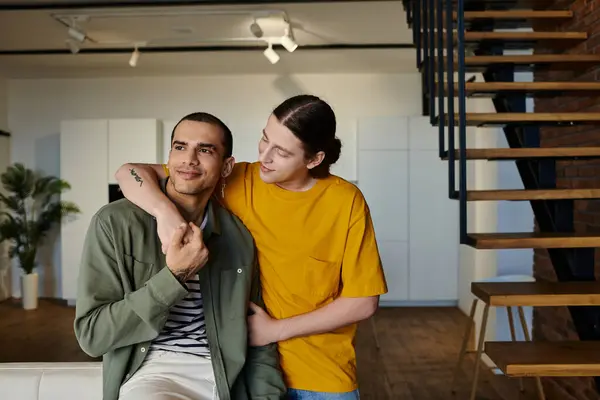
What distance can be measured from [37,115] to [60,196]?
3.83 feet

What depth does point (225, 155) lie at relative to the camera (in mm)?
1639

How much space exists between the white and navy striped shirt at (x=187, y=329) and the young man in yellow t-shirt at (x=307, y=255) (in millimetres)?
133

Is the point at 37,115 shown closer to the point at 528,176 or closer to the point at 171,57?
the point at 171,57

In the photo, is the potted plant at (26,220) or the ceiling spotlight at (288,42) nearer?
the ceiling spotlight at (288,42)

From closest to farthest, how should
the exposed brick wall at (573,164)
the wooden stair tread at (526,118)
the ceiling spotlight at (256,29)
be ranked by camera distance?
the wooden stair tread at (526,118) < the exposed brick wall at (573,164) < the ceiling spotlight at (256,29)

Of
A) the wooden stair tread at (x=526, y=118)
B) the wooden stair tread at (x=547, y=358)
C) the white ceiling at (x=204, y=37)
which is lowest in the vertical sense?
the wooden stair tread at (x=547, y=358)

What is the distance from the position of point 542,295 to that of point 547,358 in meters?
0.24

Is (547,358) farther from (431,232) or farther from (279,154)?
(431,232)

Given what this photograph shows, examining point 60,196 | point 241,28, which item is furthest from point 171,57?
point 60,196

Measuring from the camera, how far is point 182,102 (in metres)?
7.65

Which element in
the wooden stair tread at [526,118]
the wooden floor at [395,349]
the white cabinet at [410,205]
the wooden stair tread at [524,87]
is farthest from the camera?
the white cabinet at [410,205]

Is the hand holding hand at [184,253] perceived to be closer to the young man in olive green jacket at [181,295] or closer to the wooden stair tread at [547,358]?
the young man in olive green jacket at [181,295]

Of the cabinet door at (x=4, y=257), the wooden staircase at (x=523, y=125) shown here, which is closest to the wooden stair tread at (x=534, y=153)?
the wooden staircase at (x=523, y=125)

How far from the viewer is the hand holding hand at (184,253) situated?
53.6 inches
